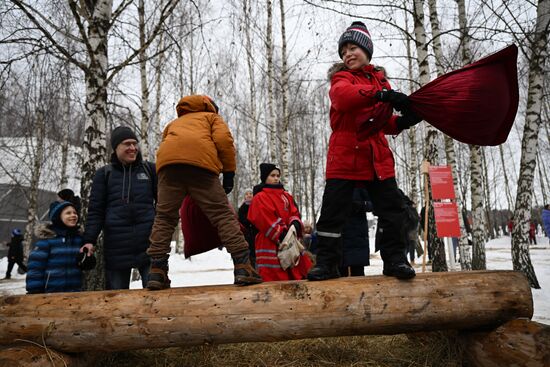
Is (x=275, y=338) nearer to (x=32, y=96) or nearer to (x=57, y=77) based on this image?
(x=57, y=77)

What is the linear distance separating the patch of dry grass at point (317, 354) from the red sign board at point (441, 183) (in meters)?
3.74

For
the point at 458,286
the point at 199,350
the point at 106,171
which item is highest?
the point at 106,171

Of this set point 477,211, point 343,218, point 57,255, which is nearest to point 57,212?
point 57,255

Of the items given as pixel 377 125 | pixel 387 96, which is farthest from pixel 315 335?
pixel 387 96

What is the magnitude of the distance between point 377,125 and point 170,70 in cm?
1374

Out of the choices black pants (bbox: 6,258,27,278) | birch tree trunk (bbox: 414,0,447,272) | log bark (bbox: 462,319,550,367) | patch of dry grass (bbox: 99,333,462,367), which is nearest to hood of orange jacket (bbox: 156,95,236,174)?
patch of dry grass (bbox: 99,333,462,367)

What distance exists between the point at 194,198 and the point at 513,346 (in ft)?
8.39

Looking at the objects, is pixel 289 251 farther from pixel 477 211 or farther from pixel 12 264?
pixel 12 264

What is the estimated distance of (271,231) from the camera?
3.92 m

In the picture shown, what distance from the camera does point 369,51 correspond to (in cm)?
288

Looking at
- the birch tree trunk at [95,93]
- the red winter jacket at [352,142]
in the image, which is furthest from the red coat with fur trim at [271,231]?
the birch tree trunk at [95,93]

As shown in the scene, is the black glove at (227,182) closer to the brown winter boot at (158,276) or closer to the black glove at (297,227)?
the brown winter boot at (158,276)

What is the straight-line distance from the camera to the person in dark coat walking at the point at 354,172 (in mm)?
2721

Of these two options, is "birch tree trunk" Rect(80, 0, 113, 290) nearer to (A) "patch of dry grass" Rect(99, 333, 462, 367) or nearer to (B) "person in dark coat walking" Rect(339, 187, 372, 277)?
(A) "patch of dry grass" Rect(99, 333, 462, 367)
